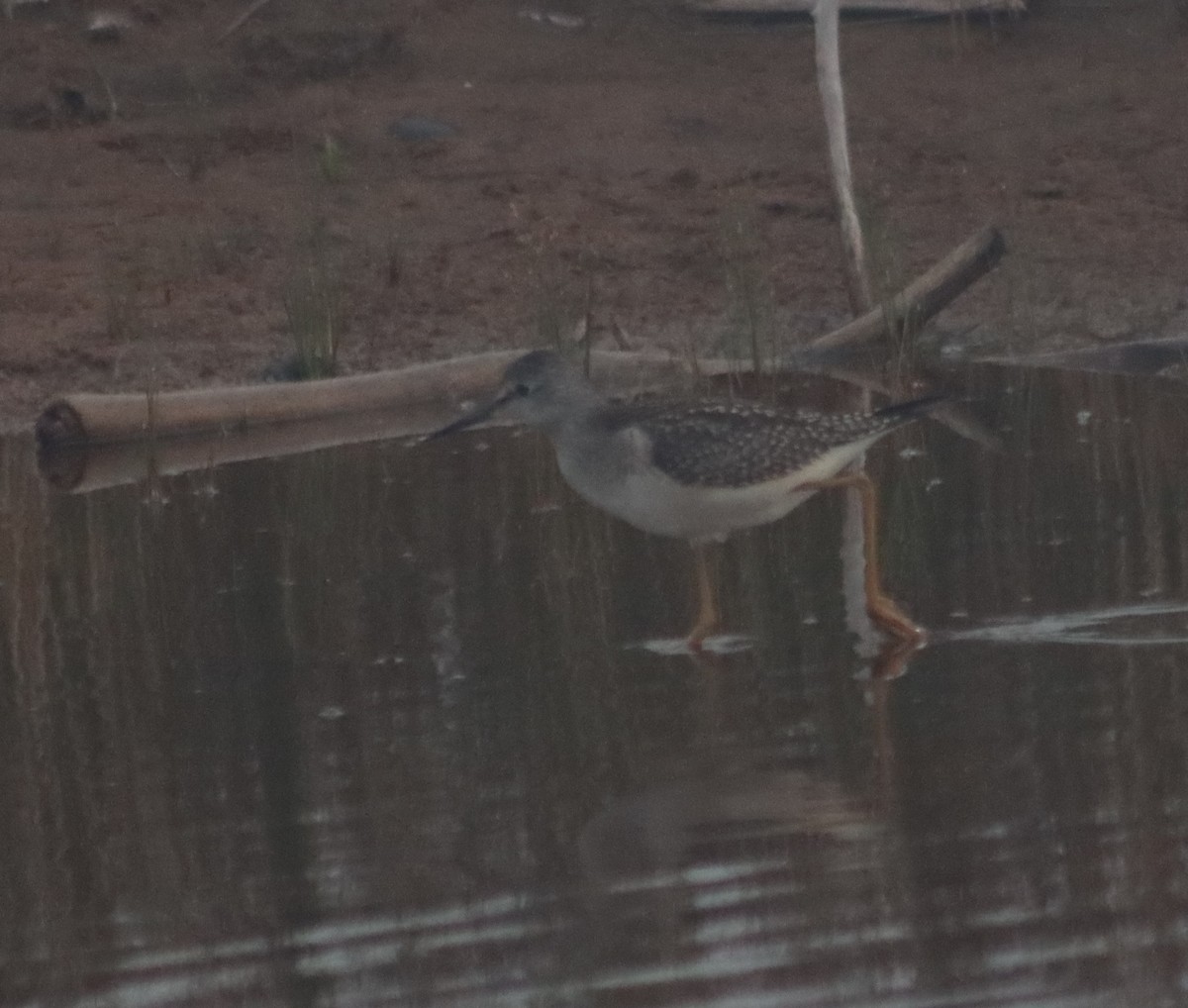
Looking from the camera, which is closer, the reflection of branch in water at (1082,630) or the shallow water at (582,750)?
the shallow water at (582,750)

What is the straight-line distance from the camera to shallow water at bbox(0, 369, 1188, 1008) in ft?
15.9

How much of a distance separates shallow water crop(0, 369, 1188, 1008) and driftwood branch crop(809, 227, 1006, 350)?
4.94 ft

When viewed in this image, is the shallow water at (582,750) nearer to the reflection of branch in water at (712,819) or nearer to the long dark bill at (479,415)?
the reflection of branch in water at (712,819)

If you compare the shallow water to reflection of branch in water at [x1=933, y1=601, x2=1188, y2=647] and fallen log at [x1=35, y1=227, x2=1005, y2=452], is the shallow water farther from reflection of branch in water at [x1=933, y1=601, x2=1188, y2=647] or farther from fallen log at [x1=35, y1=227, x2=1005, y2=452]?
fallen log at [x1=35, y1=227, x2=1005, y2=452]

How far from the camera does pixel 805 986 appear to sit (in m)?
4.59

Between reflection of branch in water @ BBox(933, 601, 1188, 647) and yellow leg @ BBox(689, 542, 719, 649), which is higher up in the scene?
yellow leg @ BBox(689, 542, 719, 649)

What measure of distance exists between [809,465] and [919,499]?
4.62 ft

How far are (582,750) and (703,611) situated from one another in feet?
3.86

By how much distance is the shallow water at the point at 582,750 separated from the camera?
485cm

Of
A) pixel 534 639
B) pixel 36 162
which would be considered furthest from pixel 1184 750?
pixel 36 162

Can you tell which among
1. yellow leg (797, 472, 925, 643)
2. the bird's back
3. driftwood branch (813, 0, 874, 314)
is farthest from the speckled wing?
driftwood branch (813, 0, 874, 314)

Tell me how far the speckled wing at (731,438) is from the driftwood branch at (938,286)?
336 cm

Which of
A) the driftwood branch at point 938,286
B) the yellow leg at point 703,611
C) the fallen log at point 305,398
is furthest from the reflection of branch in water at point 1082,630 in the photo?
the driftwood branch at point 938,286

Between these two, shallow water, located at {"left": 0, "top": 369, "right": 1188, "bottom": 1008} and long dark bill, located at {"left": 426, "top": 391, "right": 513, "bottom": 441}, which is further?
long dark bill, located at {"left": 426, "top": 391, "right": 513, "bottom": 441}
